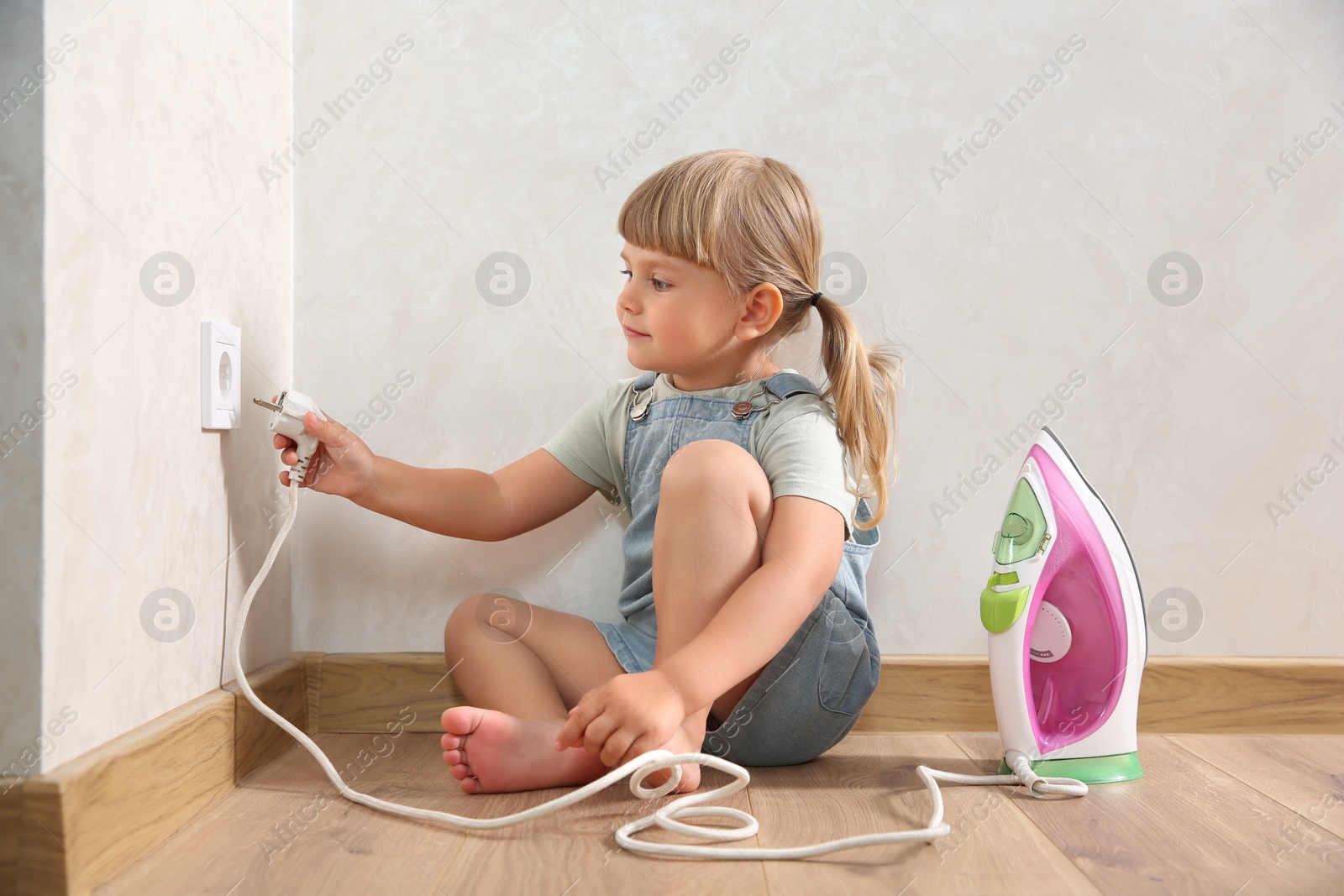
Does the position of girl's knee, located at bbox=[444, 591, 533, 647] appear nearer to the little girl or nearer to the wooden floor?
the little girl

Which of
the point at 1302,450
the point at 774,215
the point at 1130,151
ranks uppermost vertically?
the point at 1130,151

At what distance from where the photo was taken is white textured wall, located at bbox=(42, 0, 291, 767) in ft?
1.95

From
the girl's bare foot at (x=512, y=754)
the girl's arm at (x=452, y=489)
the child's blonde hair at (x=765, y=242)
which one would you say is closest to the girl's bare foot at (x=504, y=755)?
the girl's bare foot at (x=512, y=754)

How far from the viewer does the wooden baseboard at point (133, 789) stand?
563mm

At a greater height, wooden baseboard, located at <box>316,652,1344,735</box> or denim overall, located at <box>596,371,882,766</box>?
denim overall, located at <box>596,371,882,766</box>

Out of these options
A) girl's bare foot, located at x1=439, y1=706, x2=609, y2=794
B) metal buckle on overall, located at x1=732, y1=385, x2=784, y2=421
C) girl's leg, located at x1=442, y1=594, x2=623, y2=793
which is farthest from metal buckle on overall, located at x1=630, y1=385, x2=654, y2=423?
girl's bare foot, located at x1=439, y1=706, x2=609, y2=794

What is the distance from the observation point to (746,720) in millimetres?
864

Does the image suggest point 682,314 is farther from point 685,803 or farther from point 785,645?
point 685,803

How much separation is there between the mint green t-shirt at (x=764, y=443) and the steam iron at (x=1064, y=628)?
16 centimetres

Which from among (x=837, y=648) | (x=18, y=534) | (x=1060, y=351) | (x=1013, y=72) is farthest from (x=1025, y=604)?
(x=18, y=534)

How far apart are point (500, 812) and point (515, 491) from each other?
1.16 feet

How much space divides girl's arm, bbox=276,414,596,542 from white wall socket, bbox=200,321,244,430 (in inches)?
3.4

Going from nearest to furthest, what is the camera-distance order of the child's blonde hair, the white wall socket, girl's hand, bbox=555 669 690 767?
1. girl's hand, bbox=555 669 690 767
2. the white wall socket
3. the child's blonde hair

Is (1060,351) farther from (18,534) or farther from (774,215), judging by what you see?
(18,534)
